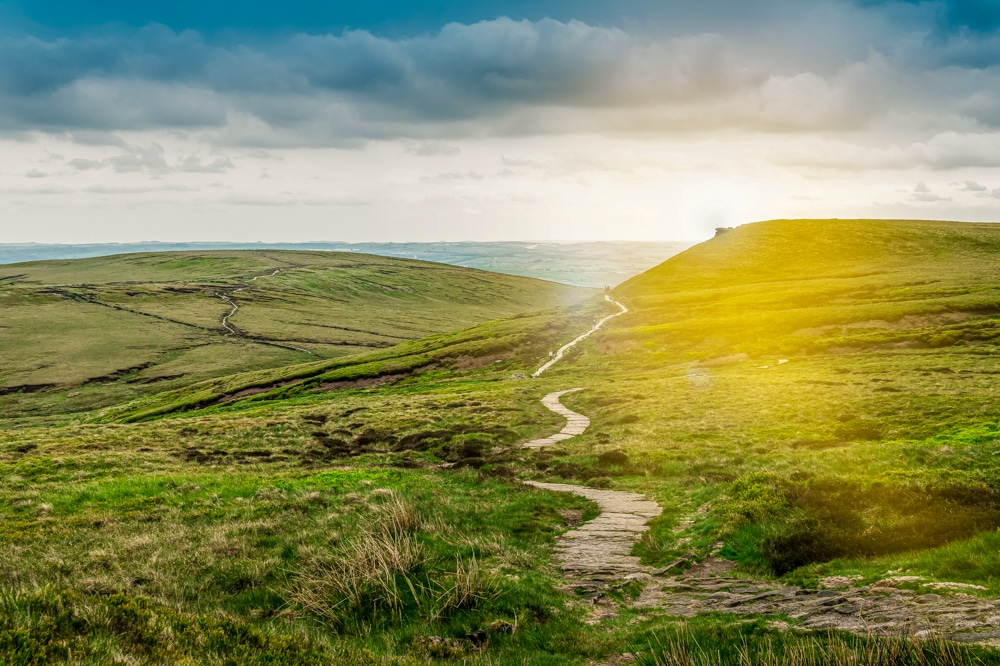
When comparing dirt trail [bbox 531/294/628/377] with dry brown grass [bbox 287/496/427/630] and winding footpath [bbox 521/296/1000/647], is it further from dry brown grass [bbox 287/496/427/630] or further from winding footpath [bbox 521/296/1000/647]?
dry brown grass [bbox 287/496/427/630]

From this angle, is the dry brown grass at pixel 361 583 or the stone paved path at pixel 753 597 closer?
the stone paved path at pixel 753 597

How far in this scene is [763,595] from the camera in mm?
11906

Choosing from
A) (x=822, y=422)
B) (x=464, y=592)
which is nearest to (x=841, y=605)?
(x=464, y=592)

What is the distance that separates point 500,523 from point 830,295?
372ft

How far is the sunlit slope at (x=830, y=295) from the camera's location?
78000 mm

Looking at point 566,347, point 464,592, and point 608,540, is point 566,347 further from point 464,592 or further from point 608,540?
point 464,592

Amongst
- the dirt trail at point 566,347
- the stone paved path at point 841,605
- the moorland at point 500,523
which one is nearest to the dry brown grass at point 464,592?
the moorland at point 500,523

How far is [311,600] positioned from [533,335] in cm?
10515

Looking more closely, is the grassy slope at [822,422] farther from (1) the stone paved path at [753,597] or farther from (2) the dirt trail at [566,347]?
(2) the dirt trail at [566,347]

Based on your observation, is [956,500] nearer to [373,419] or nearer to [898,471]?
[898,471]

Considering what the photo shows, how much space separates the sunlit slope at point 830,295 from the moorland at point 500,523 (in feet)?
72.3

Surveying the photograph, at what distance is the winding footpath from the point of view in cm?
888

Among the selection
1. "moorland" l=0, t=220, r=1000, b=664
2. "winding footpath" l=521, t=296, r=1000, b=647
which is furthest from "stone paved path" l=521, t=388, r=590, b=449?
"winding footpath" l=521, t=296, r=1000, b=647

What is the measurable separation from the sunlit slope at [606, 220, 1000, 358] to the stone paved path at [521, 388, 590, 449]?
33625 millimetres
